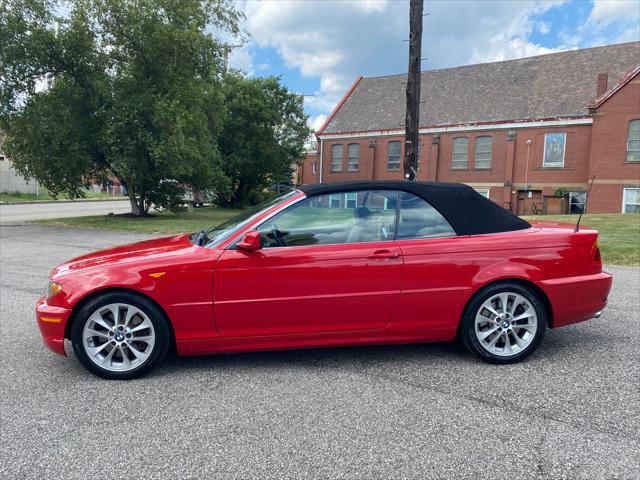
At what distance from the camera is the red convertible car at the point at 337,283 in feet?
12.5

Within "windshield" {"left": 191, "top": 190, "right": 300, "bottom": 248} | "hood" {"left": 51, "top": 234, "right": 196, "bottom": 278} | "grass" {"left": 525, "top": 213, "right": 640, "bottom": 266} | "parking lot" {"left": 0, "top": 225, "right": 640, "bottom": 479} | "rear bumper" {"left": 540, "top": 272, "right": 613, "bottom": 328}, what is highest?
"windshield" {"left": 191, "top": 190, "right": 300, "bottom": 248}

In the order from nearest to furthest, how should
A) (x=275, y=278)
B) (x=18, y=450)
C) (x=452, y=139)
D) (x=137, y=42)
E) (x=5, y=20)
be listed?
(x=18, y=450) < (x=275, y=278) < (x=5, y=20) < (x=137, y=42) < (x=452, y=139)

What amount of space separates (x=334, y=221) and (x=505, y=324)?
1706mm

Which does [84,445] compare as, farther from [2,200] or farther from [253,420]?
[2,200]

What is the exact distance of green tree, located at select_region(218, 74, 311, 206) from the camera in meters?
36.2

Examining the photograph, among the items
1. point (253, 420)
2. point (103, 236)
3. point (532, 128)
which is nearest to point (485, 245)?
point (253, 420)

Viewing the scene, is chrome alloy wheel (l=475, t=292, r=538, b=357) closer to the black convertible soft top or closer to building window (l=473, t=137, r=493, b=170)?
the black convertible soft top

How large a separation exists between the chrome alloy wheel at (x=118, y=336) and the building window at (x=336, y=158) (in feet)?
137

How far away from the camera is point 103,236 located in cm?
1473

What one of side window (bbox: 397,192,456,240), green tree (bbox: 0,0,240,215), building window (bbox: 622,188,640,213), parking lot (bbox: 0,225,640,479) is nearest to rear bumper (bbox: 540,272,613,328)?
parking lot (bbox: 0,225,640,479)

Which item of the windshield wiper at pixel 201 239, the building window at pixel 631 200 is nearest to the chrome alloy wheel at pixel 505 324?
the windshield wiper at pixel 201 239

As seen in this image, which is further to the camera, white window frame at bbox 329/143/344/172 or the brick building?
white window frame at bbox 329/143/344/172

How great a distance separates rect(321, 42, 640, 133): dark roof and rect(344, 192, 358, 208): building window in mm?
34225

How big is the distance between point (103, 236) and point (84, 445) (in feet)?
42.7
